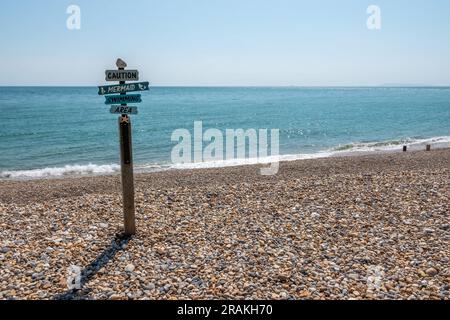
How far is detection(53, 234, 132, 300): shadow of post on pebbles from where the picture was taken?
600 cm

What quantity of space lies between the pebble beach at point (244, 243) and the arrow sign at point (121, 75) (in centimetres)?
319

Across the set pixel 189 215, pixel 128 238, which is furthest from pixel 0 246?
pixel 189 215

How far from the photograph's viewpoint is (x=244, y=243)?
798cm

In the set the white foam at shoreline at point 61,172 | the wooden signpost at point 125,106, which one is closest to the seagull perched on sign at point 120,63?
the wooden signpost at point 125,106

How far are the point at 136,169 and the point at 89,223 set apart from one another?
15.8m

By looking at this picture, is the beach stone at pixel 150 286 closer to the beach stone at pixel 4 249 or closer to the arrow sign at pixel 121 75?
the beach stone at pixel 4 249

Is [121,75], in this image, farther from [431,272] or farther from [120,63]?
[431,272]

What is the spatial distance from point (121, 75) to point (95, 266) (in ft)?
11.4

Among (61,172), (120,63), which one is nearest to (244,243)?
(120,63)

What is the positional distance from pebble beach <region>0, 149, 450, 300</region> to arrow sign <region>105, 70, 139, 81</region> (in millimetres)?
3191

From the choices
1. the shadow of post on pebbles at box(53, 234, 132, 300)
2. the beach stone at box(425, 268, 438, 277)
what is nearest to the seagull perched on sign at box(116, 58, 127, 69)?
the shadow of post on pebbles at box(53, 234, 132, 300)

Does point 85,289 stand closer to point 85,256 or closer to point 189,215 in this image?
point 85,256

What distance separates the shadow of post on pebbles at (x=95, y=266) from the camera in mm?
6005
